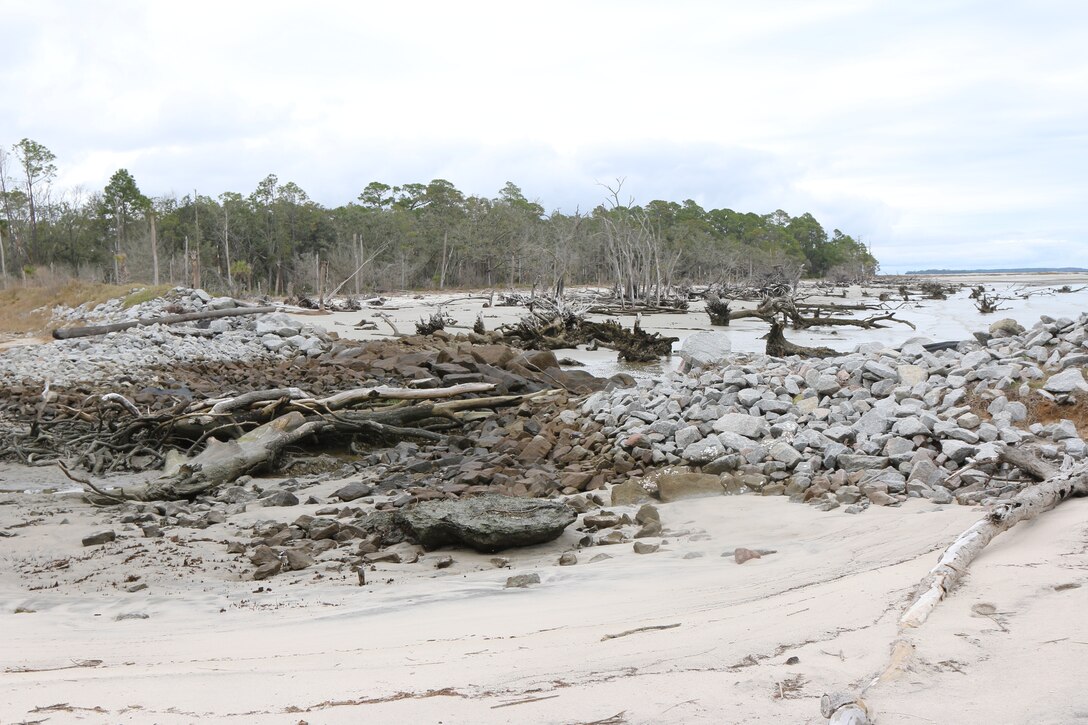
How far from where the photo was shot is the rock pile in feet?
17.1

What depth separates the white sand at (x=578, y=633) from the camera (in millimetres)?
2064

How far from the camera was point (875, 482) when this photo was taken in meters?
5.23

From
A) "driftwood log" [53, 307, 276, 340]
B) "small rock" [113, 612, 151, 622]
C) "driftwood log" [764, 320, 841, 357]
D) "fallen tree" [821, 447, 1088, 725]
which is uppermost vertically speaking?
"driftwood log" [53, 307, 276, 340]

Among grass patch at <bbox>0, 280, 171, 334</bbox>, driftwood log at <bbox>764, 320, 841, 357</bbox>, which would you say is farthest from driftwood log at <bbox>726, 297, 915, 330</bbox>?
grass patch at <bbox>0, 280, 171, 334</bbox>

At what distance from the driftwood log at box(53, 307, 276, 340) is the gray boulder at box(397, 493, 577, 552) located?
44.0 ft

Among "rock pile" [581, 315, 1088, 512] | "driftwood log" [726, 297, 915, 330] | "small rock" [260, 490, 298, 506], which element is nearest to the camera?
"rock pile" [581, 315, 1088, 512]

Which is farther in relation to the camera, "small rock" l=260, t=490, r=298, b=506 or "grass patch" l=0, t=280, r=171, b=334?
"grass patch" l=0, t=280, r=171, b=334

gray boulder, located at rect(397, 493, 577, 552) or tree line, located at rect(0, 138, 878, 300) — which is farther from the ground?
tree line, located at rect(0, 138, 878, 300)

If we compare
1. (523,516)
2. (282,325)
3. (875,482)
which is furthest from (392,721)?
(282,325)

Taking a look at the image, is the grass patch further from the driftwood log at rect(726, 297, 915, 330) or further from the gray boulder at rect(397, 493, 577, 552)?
the gray boulder at rect(397, 493, 577, 552)

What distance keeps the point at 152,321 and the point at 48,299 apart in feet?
36.0

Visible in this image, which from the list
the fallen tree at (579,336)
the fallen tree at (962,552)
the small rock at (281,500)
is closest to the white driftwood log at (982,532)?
the fallen tree at (962,552)

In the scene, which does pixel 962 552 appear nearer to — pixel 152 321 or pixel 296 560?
pixel 296 560

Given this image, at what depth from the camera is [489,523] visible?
479 cm
